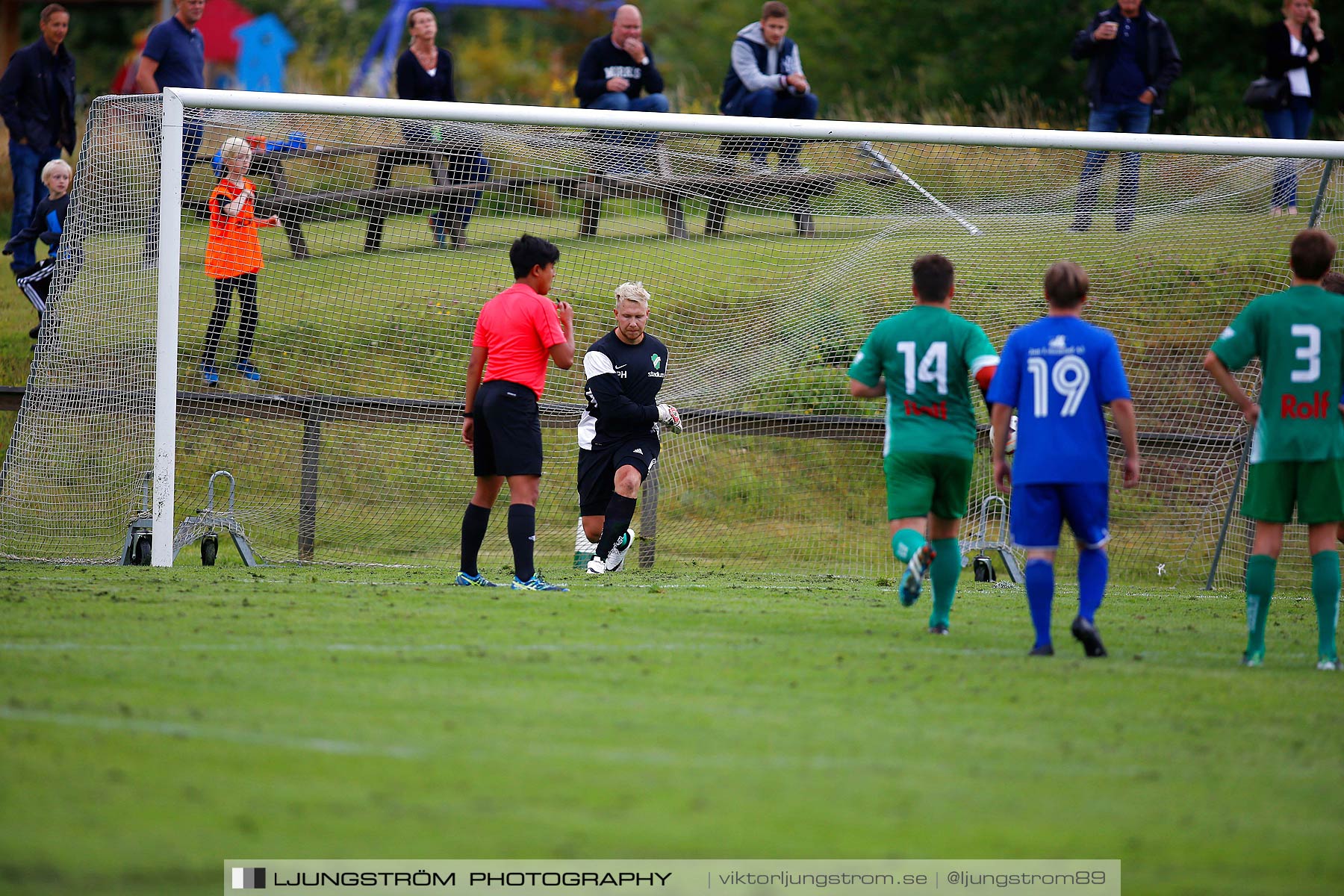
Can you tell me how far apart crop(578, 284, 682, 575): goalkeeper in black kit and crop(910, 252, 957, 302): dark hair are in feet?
9.59

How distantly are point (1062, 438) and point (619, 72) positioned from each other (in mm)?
8222

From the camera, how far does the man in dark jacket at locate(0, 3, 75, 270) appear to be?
532 inches

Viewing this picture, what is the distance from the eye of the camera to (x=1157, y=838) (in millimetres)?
4145

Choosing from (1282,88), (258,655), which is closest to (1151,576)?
(1282,88)

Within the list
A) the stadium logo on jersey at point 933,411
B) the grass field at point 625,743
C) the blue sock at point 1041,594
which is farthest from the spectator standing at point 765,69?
the blue sock at point 1041,594

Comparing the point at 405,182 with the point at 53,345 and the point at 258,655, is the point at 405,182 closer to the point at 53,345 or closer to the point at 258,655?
the point at 53,345

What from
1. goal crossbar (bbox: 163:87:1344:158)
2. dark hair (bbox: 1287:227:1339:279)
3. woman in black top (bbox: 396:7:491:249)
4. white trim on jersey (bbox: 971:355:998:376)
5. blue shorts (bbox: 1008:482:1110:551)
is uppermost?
goal crossbar (bbox: 163:87:1344:158)

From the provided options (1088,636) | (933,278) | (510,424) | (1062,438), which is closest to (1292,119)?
(933,278)

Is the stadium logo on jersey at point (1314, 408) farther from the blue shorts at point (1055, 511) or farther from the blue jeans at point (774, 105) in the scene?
the blue jeans at point (774, 105)

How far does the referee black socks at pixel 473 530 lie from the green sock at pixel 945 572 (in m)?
2.64

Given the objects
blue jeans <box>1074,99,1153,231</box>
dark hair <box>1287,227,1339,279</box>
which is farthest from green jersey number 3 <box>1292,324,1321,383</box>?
blue jeans <box>1074,99,1153,231</box>

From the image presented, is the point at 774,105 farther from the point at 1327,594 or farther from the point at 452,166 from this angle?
the point at 1327,594

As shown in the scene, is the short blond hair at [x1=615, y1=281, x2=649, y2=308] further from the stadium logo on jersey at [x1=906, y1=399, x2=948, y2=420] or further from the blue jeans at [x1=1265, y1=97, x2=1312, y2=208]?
the blue jeans at [x1=1265, y1=97, x2=1312, y2=208]

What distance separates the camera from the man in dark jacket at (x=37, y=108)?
13.5 m
